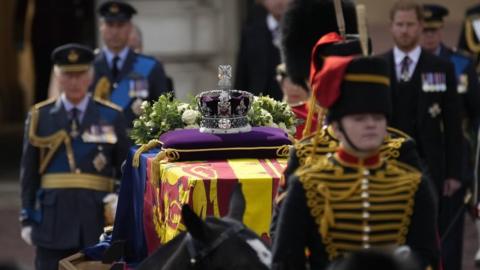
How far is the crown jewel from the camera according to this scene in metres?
7.55

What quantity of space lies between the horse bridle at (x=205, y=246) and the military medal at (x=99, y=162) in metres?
4.38

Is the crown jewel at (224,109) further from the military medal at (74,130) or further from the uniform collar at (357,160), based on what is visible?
the military medal at (74,130)

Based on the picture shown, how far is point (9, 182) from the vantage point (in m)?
17.6

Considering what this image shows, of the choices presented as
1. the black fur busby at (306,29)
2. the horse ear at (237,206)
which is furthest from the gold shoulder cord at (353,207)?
the black fur busby at (306,29)

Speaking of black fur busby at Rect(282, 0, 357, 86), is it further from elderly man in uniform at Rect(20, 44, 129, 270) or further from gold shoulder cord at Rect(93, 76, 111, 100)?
gold shoulder cord at Rect(93, 76, 111, 100)

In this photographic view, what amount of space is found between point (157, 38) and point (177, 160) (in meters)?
9.44

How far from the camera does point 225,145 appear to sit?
Answer: 7441mm

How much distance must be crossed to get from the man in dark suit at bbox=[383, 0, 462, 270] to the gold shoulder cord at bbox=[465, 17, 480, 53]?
3.37 meters

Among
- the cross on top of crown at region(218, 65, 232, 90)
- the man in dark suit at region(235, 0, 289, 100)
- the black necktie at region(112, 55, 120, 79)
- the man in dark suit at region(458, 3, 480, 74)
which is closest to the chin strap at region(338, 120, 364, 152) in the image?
the cross on top of crown at region(218, 65, 232, 90)

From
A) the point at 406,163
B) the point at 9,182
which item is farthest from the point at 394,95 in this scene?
the point at 9,182

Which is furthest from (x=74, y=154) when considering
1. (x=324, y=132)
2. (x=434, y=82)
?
(x=324, y=132)

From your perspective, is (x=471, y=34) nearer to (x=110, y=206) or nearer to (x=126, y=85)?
(x=126, y=85)

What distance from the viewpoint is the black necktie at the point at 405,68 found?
35.0 ft

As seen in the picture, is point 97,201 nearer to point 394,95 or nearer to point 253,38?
point 394,95
